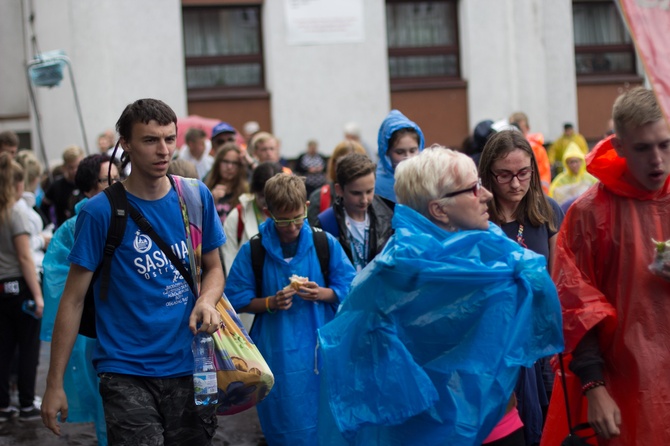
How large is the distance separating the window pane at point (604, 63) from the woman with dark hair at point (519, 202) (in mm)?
19319

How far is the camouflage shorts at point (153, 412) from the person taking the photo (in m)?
4.39

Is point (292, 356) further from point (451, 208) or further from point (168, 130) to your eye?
point (451, 208)

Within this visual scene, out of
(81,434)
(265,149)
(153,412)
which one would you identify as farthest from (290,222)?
(265,149)

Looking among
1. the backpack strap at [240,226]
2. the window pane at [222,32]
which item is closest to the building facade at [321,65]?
the window pane at [222,32]

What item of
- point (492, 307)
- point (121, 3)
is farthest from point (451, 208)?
point (121, 3)

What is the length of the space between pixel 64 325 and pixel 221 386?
2.45 ft

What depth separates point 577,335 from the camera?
3619 mm

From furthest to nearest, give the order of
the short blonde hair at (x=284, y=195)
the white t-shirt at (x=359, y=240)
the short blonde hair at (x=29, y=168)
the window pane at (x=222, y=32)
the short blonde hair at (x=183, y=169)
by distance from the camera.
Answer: the window pane at (x=222, y=32)
the short blonde hair at (x=29, y=168)
the short blonde hair at (x=183, y=169)
the white t-shirt at (x=359, y=240)
the short blonde hair at (x=284, y=195)

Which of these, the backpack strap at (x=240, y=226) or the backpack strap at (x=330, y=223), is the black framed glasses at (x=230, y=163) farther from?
the backpack strap at (x=330, y=223)

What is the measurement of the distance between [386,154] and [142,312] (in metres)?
3.31

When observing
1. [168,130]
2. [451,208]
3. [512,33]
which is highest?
[512,33]

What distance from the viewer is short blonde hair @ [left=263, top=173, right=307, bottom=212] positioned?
6160 mm

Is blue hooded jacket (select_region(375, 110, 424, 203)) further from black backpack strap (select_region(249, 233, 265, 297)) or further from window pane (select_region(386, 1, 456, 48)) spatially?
window pane (select_region(386, 1, 456, 48))

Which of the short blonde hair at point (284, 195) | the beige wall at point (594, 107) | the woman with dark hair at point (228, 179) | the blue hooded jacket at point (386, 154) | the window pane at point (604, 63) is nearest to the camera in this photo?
the short blonde hair at point (284, 195)
